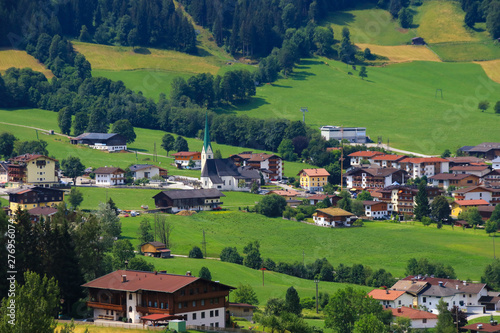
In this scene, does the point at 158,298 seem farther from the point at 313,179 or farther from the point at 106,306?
the point at 313,179

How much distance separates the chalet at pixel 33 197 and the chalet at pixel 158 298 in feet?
132

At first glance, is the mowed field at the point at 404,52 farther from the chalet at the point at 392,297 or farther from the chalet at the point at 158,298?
the chalet at the point at 158,298

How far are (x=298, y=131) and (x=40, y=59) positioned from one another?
5648cm

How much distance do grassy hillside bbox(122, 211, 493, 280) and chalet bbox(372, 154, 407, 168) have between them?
2899cm

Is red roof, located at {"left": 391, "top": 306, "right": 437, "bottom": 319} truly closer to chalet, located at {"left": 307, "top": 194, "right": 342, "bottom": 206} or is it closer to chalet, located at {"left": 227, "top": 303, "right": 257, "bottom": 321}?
chalet, located at {"left": 227, "top": 303, "right": 257, "bottom": 321}

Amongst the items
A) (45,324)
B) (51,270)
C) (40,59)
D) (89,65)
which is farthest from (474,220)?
(40,59)

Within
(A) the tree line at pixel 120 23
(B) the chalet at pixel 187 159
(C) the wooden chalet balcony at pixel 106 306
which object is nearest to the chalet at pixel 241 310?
(C) the wooden chalet balcony at pixel 106 306

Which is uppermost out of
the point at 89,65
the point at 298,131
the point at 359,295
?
the point at 89,65

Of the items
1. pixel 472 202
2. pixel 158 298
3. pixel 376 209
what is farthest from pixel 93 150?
pixel 158 298

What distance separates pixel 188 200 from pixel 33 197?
1747 cm

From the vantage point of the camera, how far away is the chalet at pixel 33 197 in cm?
9156

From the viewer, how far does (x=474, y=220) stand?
97312 mm

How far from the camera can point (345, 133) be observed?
14200cm

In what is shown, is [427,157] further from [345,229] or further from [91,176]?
[91,176]
